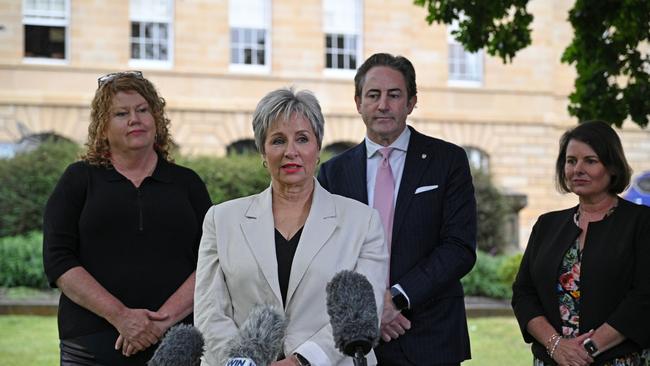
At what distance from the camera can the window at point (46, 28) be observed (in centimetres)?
3111

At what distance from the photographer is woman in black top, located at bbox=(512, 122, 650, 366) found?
516 cm

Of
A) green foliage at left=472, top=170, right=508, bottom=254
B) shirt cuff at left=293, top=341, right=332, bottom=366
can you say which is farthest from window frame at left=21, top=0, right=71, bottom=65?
shirt cuff at left=293, top=341, right=332, bottom=366

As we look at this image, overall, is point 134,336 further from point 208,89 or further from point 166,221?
point 208,89

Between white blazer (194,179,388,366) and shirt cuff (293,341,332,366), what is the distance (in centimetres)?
1

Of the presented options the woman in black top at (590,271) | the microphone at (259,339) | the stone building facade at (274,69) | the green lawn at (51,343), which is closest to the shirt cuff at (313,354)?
the microphone at (259,339)

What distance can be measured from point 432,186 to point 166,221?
4.33ft

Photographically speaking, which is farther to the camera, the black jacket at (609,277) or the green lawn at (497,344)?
the green lawn at (497,344)

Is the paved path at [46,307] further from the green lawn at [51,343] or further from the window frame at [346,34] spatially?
the window frame at [346,34]

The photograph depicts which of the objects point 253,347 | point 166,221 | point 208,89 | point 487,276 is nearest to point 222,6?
point 208,89

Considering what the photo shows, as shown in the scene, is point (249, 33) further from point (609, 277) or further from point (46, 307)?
point (609, 277)

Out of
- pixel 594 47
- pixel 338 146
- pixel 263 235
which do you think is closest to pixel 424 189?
pixel 263 235

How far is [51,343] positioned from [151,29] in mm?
20766

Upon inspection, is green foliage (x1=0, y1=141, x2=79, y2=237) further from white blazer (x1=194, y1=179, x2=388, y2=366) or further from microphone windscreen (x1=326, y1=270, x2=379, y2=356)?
microphone windscreen (x1=326, y1=270, x2=379, y2=356)

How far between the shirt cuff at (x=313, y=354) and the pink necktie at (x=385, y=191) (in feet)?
4.09
